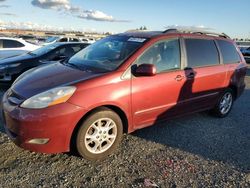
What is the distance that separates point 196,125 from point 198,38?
5.35 ft

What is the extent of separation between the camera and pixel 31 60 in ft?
24.8

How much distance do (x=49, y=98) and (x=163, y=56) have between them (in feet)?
6.39

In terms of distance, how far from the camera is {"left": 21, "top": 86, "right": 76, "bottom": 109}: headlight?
3311mm

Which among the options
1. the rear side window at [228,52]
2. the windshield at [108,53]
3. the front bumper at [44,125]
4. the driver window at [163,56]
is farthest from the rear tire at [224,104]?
the front bumper at [44,125]

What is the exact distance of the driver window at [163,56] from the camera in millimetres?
4203

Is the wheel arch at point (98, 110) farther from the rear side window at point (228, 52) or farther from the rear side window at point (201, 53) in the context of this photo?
the rear side window at point (228, 52)

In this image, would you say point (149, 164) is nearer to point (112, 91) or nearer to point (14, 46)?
point (112, 91)

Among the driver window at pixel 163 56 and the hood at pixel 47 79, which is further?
the driver window at pixel 163 56

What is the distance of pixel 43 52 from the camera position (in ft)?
26.7

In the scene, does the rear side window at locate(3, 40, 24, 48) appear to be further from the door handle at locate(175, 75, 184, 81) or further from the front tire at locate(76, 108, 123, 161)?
the front tire at locate(76, 108, 123, 161)

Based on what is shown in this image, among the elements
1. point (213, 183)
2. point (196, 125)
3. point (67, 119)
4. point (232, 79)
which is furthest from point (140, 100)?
point (232, 79)

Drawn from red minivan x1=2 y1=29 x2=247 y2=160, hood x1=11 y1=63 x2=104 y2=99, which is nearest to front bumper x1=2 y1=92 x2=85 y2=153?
red minivan x1=2 y1=29 x2=247 y2=160

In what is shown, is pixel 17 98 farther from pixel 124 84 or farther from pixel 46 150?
pixel 124 84

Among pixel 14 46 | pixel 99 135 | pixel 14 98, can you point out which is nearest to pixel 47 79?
pixel 14 98
